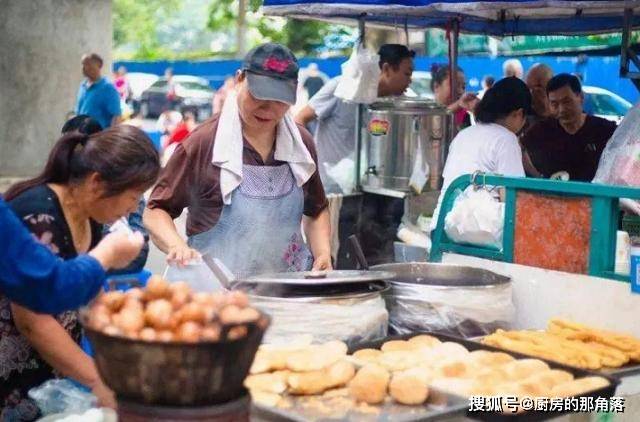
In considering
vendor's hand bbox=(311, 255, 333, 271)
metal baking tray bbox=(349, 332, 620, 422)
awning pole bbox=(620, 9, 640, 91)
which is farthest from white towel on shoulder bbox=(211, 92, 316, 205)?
awning pole bbox=(620, 9, 640, 91)

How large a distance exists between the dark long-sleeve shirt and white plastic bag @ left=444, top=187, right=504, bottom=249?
6.46 feet

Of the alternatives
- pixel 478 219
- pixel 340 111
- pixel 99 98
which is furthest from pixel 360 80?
pixel 99 98

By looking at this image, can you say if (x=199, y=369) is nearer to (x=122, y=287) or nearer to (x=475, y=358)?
(x=475, y=358)

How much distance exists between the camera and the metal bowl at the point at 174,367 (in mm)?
1824

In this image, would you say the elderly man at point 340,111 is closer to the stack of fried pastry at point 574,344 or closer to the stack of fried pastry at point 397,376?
the stack of fried pastry at point 574,344

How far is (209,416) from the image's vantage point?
6.24 ft

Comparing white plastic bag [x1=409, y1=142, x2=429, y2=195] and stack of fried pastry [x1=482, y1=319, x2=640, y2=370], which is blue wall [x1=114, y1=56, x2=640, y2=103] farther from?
stack of fried pastry [x1=482, y1=319, x2=640, y2=370]

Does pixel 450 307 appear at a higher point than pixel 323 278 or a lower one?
lower

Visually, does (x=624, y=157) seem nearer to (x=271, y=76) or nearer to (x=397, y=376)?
(x=271, y=76)

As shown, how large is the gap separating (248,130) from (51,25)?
10739mm

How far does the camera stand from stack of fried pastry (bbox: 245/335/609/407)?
2.54 metres

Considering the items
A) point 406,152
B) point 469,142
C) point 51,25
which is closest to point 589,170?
point 406,152

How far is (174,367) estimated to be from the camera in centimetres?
183

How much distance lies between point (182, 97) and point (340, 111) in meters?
20.9
